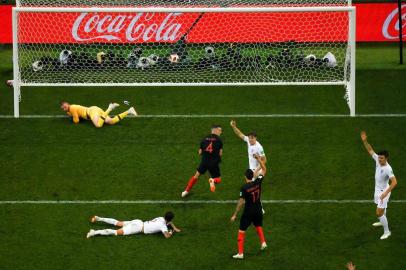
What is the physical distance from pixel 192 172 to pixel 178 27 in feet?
19.9

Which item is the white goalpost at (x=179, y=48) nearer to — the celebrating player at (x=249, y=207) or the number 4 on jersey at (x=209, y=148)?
the number 4 on jersey at (x=209, y=148)

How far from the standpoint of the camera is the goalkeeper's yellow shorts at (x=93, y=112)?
23944mm

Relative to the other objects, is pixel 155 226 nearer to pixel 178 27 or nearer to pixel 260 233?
pixel 260 233

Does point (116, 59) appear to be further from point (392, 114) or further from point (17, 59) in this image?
point (392, 114)

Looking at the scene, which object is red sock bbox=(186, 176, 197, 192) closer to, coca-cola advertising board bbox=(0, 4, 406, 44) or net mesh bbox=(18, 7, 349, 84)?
net mesh bbox=(18, 7, 349, 84)

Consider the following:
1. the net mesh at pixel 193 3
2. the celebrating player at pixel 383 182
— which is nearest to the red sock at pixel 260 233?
the celebrating player at pixel 383 182

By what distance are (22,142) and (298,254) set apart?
30.4 ft

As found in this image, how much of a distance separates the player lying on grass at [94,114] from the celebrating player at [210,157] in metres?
4.84

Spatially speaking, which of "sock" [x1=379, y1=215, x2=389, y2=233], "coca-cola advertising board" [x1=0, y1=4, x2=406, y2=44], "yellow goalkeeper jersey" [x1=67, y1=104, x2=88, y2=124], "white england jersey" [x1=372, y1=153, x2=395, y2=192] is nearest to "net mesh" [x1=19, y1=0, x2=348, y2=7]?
"coca-cola advertising board" [x1=0, y1=4, x2=406, y2=44]

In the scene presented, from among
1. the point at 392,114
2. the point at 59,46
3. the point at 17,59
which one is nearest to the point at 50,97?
the point at 59,46

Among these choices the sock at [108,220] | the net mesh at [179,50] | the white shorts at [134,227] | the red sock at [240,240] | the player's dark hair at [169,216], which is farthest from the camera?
the net mesh at [179,50]

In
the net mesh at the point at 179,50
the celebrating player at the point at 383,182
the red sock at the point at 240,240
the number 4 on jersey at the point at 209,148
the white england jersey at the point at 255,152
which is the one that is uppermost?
the net mesh at the point at 179,50

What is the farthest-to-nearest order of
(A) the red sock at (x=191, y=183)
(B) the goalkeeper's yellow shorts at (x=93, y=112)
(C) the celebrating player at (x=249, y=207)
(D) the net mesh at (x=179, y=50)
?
(D) the net mesh at (x=179, y=50), (B) the goalkeeper's yellow shorts at (x=93, y=112), (A) the red sock at (x=191, y=183), (C) the celebrating player at (x=249, y=207)

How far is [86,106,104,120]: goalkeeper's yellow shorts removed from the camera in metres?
23.9
